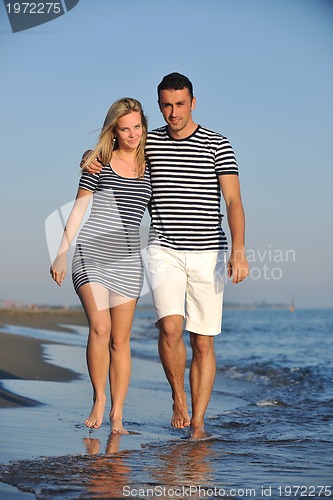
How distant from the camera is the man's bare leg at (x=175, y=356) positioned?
5.11m

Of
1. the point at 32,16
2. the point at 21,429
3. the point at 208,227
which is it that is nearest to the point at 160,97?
the point at 208,227

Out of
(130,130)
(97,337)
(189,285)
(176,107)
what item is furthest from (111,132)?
(97,337)

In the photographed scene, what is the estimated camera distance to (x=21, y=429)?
15.8 ft

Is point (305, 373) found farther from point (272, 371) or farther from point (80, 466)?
point (80, 466)

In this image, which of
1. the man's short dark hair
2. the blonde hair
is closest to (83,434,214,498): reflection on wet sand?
the blonde hair

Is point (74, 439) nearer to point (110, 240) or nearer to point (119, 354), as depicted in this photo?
point (119, 354)

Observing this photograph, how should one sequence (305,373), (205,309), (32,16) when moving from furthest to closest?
(305,373) < (32,16) < (205,309)

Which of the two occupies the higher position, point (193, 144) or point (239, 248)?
point (193, 144)

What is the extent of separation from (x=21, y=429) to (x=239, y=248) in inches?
67.8

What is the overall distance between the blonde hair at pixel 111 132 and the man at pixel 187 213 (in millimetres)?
157

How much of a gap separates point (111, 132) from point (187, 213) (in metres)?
0.70

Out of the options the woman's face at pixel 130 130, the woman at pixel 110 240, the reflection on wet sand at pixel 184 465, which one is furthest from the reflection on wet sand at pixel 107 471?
the woman's face at pixel 130 130

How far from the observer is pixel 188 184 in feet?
16.5

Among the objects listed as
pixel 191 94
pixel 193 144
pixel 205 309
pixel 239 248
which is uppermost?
pixel 191 94
